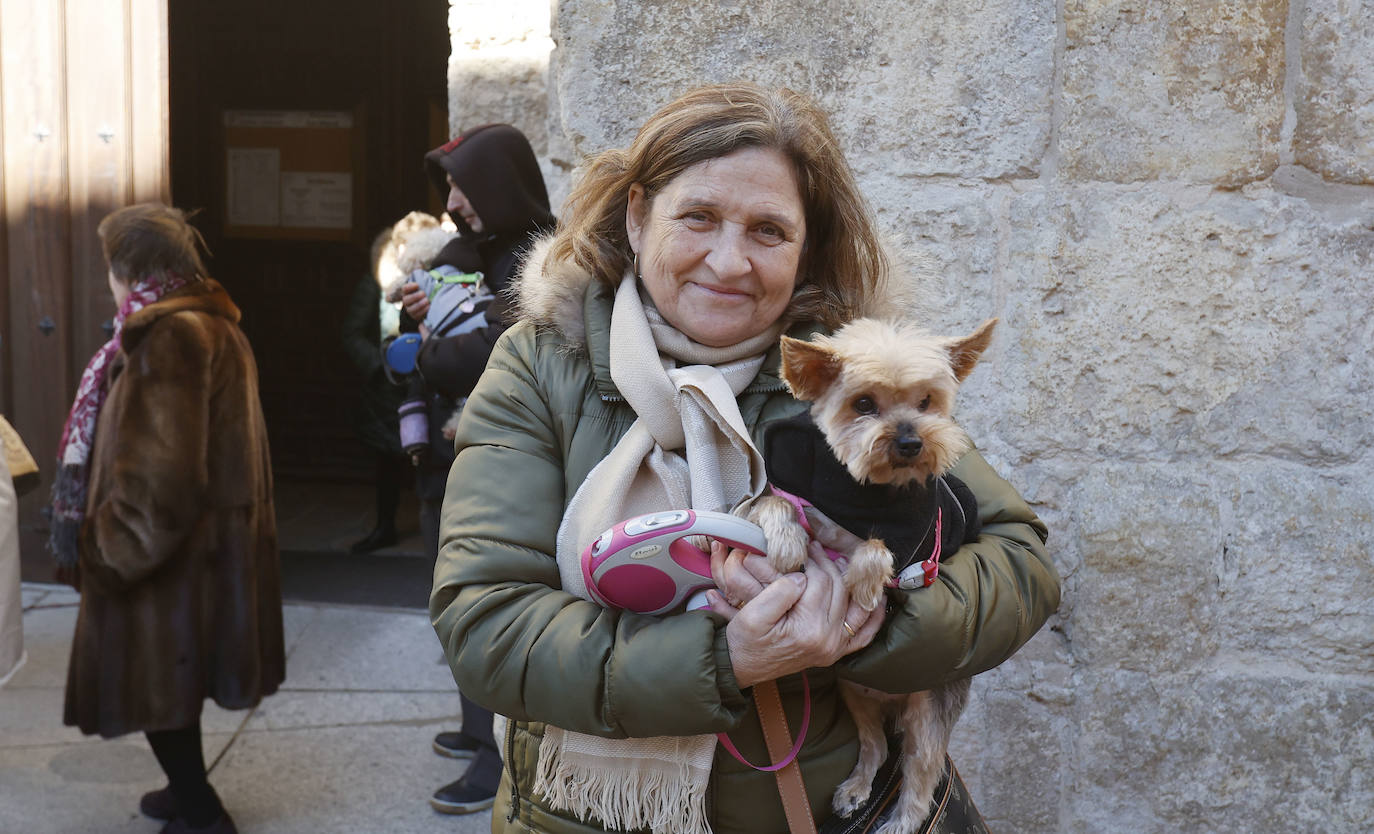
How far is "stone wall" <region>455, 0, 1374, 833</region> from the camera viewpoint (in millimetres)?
2492

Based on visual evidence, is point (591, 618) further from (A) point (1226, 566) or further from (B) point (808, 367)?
(A) point (1226, 566)

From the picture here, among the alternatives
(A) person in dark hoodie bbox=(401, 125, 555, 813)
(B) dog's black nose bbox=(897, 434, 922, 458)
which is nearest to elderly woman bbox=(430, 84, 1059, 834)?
(B) dog's black nose bbox=(897, 434, 922, 458)

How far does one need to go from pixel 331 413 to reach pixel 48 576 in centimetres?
306

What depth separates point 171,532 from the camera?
3350 millimetres

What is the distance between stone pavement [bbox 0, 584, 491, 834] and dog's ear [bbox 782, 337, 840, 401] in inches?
110

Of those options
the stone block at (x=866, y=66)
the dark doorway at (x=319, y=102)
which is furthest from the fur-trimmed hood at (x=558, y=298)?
the dark doorway at (x=319, y=102)

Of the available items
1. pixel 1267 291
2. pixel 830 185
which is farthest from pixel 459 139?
pixel 1267 291

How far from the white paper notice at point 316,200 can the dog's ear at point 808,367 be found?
749cm

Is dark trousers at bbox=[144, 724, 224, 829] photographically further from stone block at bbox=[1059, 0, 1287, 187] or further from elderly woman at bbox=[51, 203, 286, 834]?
stone block at bbox=[1059, 0, 1287, 187]

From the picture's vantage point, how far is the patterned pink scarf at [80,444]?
11.0 ft

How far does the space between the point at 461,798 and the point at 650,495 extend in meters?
2.57

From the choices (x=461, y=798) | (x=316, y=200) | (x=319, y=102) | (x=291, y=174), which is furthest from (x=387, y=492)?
(x=461, y=798)

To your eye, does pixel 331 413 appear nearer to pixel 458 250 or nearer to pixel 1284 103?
pixel 458 250

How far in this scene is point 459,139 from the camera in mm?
3631
